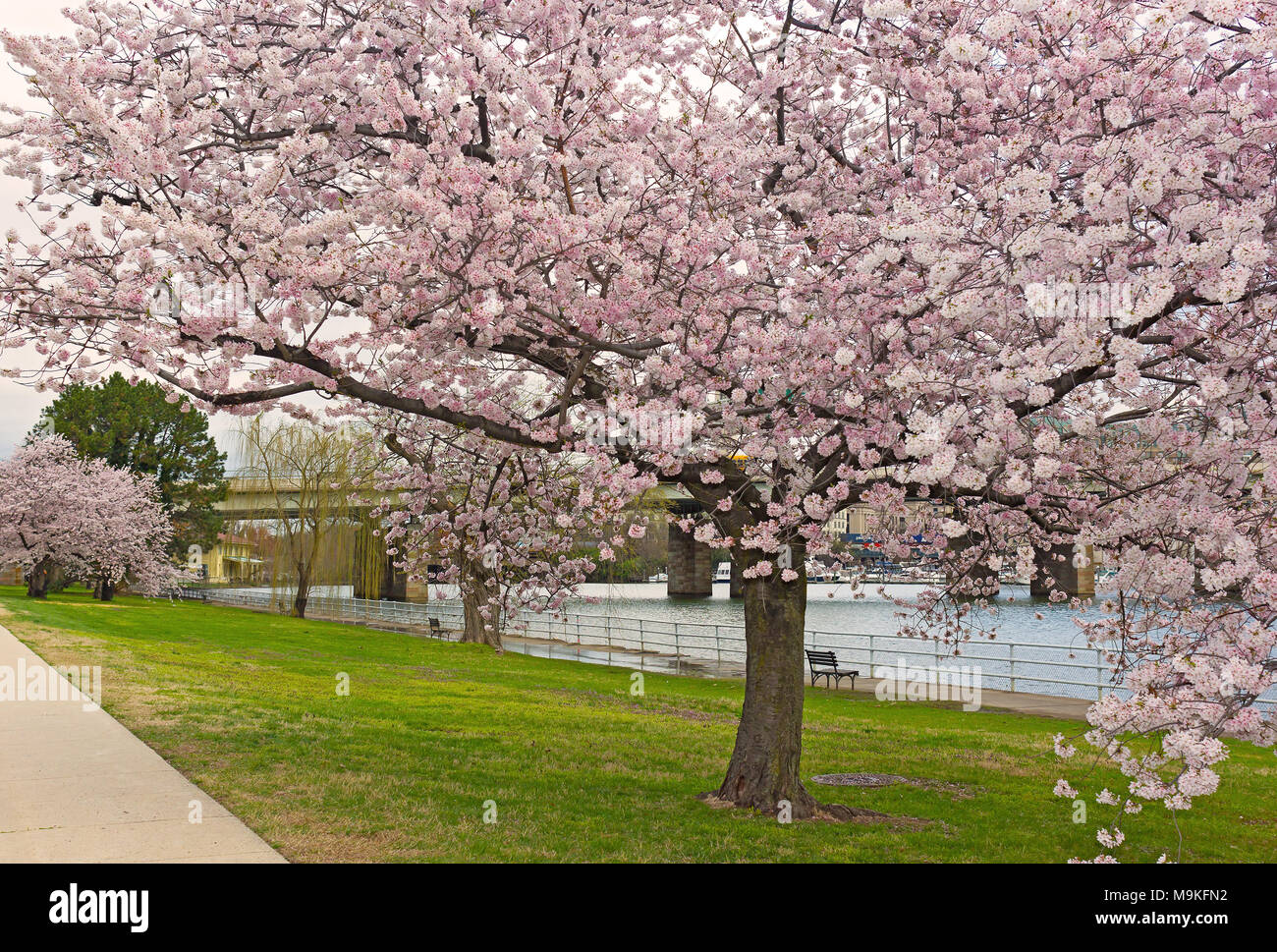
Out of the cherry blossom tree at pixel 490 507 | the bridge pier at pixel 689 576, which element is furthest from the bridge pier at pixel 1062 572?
the bridge pier at pixel 689 576

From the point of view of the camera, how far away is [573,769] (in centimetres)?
937

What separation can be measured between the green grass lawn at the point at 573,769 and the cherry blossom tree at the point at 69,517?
2202cm

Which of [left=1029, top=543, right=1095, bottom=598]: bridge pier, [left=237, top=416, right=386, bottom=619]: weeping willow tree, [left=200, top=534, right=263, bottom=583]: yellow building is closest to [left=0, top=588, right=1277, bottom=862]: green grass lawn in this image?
[left=1029, top=543, right=1095, bottom=598]: bridge pier

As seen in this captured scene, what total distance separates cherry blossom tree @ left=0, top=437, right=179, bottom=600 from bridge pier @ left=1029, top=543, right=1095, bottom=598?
34.0 m

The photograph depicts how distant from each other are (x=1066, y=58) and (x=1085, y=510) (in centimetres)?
308

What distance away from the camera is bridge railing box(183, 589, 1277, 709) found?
18078 mm

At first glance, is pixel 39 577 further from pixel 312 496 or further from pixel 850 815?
pixel 850 815

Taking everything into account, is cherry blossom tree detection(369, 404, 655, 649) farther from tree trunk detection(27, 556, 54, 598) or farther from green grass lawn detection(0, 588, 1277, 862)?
tree trunk detection(27, 556, 54, 598)

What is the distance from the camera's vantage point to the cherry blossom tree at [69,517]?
1426 inches

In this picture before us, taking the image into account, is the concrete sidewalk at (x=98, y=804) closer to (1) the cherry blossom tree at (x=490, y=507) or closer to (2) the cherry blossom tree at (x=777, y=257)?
(2) the cherry blossom tree at (x=777, y=257)

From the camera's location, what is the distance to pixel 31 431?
143 feet

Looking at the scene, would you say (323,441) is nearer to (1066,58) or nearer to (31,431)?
(31,431)

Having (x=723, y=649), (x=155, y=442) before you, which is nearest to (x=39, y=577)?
(x=155, y=442)
